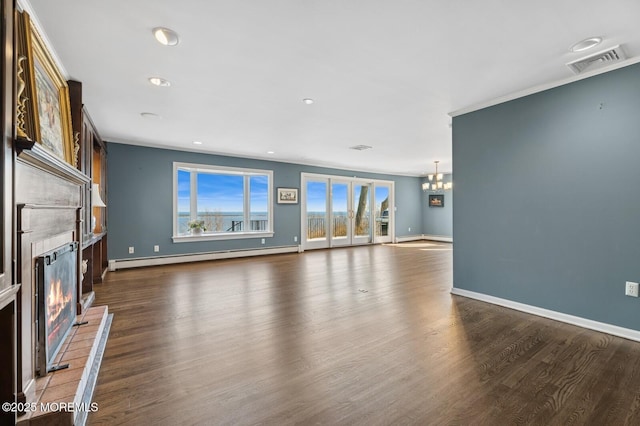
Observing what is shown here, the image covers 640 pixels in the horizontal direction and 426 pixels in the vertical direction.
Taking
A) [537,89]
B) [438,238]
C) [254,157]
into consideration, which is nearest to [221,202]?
[254,157]

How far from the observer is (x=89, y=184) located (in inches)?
149

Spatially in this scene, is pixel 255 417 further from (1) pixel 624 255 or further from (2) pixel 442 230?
(2) pixel 442 230

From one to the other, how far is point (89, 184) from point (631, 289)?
5.76m

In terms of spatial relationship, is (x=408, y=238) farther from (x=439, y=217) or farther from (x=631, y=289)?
(x=631, y=289)

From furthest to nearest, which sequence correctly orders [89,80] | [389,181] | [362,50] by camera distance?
[389,181], [89,80], [362,50]

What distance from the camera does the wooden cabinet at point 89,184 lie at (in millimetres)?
3051

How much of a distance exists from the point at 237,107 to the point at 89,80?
58.5 inches

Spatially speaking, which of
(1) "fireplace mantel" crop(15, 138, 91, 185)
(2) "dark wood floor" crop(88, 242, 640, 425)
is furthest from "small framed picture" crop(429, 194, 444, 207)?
(1) "fireplace mantel" crop(15, 138, 91, 185)

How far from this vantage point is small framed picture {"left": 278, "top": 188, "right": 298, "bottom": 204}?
25.0 feet

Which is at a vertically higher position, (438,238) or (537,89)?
(537,89)

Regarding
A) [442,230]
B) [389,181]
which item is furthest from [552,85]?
[442,230]

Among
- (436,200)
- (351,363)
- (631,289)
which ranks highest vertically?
(436,200)

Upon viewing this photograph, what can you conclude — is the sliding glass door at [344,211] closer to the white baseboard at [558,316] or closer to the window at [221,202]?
the window at [221,202]

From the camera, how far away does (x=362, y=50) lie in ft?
8.11
